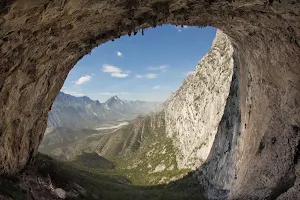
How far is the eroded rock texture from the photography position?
18188mm

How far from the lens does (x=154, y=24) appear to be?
85.6ft

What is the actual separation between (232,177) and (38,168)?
27.4 m

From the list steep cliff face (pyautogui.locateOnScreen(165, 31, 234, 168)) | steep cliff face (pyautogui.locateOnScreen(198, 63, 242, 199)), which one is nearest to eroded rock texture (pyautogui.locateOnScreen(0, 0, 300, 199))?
steep cliff face (pyautogui.locateOnScreen(198, 63, 242, 199))

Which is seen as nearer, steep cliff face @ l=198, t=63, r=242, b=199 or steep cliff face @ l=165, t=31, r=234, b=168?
steep cliff face @ l=198, t=63, r=242, b=199

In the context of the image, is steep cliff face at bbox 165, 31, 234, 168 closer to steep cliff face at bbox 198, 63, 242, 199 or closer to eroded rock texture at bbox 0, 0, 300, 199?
steep cliff face at bbox 198, 63, 242, 199

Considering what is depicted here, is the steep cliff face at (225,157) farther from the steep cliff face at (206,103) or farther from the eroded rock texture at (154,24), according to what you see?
the eroded rock texture at (154,24)

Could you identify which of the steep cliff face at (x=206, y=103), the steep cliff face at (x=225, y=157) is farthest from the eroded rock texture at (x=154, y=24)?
the steep cliff face at (x=206, y=103)

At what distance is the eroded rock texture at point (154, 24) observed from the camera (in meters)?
18.2

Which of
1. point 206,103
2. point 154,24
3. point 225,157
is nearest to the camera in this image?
point 154,24

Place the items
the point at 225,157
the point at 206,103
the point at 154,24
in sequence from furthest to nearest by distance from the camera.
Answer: the point at 206,103, the point at 225,157, the point at 154,24

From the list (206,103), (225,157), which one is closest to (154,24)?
(225,157)

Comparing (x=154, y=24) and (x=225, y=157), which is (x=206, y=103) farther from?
(x=154, y=24)

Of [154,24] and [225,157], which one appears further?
[225,157]

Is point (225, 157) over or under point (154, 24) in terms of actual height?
under
